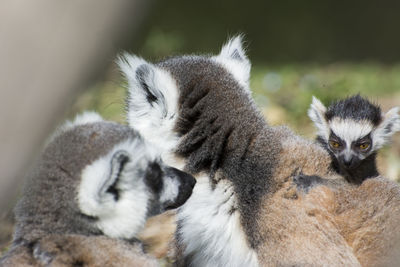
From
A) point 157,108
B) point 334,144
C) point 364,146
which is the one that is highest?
point 364,146

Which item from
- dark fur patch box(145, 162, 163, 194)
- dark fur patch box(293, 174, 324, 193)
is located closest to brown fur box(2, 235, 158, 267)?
dark fur patch box(145, 162, 163, 194)

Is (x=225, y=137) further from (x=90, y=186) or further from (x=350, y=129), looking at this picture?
(x=350, y=129)

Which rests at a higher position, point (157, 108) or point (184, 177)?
point (157, 108)

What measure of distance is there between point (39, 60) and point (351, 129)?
9.40 feet

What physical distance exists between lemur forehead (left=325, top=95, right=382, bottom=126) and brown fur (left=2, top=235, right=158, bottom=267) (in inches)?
99.7

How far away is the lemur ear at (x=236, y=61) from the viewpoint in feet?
15.6

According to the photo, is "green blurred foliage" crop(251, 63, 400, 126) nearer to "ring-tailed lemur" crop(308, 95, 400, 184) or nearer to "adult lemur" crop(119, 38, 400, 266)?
"ring-tailed lemur" crop(308, 95, 400, 184)

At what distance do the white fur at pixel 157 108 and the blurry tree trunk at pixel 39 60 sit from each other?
0.59m

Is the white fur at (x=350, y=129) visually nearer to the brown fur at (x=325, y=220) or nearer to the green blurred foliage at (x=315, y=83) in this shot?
the brown fur at (x=325, y=220)

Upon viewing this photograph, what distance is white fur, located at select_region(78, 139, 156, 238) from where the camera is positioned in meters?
3.50

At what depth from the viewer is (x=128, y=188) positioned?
12.1 feet

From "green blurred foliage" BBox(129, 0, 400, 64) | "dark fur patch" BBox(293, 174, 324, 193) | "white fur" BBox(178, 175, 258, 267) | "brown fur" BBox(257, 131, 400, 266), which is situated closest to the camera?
"brown fur" BBox(257, 131, 400, 266)

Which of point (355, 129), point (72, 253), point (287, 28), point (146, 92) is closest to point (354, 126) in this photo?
point (355, 129)

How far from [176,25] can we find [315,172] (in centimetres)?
772
